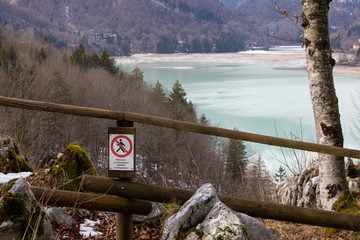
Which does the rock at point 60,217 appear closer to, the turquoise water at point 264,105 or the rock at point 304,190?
the rock at point 304,190

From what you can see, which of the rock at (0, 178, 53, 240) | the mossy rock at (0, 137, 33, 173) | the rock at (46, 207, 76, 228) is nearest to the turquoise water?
the mossy rock at (0, 137, 33, 173)

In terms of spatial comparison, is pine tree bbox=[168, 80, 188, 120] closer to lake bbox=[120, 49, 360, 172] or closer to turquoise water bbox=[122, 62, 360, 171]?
turquoise water bbox=[122, 62, 360, 171]

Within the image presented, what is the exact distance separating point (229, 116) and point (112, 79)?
14.2 m

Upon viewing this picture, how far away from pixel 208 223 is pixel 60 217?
1687 millimetres

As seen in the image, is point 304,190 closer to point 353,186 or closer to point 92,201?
point 353,186

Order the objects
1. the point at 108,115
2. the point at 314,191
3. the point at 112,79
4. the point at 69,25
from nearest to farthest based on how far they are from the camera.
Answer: the point at 108,115 < the point at 314,191 < the point at 112,79 < the point at 69,25

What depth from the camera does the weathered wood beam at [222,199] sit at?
2.83 m

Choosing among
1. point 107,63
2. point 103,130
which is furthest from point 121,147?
point 107,63

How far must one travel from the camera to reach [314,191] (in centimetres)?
517

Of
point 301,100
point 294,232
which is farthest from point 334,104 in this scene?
point 301,100

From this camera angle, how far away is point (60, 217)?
3525 millimetres

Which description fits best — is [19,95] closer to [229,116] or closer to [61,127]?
[61,127]

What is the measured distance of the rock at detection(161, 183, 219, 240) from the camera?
2.50 m

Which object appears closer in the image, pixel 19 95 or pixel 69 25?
pixel 19 95
